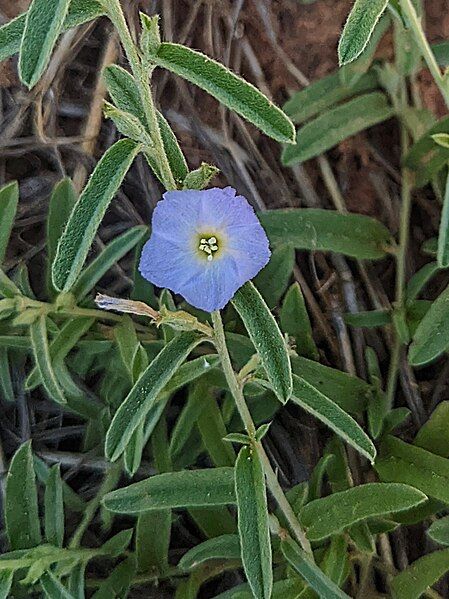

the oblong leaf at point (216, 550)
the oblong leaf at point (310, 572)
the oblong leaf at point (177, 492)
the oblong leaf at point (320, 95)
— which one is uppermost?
the oblong leaf at point (320, 95)

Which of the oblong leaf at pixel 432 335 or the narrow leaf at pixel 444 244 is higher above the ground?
the narrow leaf at pixel 444 244

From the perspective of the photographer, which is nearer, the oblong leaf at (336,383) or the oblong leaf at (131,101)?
the oblong leaf at (131,101)

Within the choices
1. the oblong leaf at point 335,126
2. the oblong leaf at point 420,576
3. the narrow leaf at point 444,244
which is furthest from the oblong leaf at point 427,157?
the oblong leaf at point 420,576

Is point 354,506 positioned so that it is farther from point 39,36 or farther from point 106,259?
point 39,36

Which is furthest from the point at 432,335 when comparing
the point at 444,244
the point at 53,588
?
the point at 53,588

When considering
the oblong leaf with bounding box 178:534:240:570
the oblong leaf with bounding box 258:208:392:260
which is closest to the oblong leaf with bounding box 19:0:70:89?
the oblong leaf with bounding box 258:208:392:260

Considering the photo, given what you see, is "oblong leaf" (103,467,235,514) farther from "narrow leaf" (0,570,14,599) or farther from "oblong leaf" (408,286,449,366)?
"oblong leaf" (408,286,449,366)

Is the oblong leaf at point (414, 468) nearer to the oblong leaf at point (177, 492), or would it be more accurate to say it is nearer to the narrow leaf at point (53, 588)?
the oblong leaf at point (177, 492)

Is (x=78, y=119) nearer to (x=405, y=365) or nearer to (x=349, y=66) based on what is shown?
(x=349, y=66)
